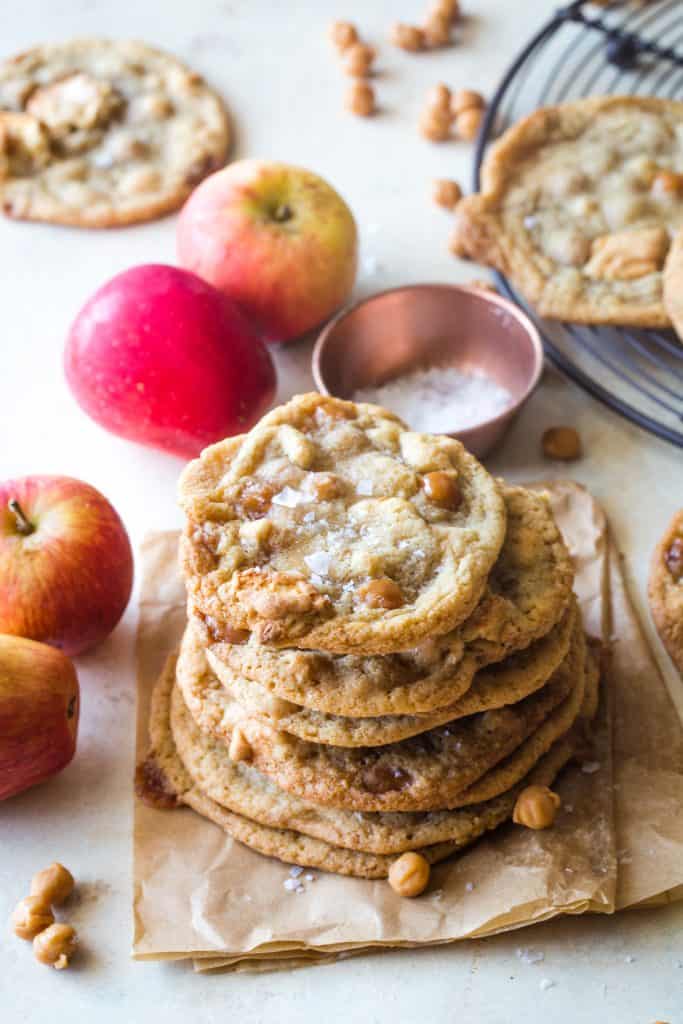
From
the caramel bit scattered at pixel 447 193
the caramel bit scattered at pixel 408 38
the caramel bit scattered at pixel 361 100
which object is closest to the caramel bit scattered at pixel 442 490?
the caramel bit scattered at pixel 447 193

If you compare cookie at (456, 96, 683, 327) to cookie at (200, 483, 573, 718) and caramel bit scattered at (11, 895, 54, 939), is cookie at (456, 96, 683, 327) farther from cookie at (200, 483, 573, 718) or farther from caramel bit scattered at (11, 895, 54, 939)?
caramel bit scattered at (11, 895, 54, 939)

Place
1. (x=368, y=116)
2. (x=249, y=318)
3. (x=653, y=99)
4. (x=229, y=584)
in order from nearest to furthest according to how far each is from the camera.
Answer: (x=229, y=584)
(x=249, y=318)
(x=653, y=99)
(x=368, y=116)

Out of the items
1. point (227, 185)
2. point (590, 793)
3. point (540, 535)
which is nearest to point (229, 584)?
point (540, 535)

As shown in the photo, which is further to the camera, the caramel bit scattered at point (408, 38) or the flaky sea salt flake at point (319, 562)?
the caramel bit scattered at point (408, 38)

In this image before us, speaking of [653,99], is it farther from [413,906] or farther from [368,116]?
[413,906]

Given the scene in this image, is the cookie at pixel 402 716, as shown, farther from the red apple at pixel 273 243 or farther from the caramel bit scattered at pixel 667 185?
the caramel bit scattered at pixel 667 185
